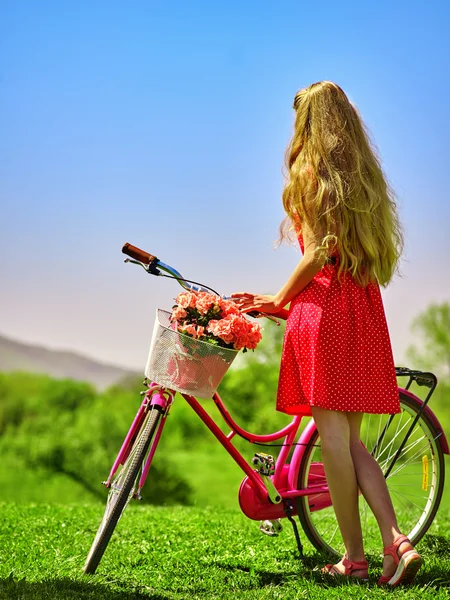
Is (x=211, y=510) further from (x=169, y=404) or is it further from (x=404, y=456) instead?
(x=169, y=404)

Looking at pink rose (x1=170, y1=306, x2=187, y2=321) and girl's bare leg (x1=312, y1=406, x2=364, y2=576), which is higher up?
pink rose (x1=170, y1=306, x2=187, y2=321)

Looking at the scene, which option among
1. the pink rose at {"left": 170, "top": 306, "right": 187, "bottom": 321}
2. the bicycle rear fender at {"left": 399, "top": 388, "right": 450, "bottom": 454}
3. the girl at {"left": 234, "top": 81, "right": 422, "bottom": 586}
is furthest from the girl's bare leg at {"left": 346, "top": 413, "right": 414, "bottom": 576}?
the pink rose at {"left": 170, "top": 306, "right": 187, "bottom": 321}

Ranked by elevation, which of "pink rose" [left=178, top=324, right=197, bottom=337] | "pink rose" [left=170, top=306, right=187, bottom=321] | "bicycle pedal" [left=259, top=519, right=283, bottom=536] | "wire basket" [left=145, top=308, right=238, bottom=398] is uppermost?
"pink rose" [left=170, top=306, right=187, bottom=321]

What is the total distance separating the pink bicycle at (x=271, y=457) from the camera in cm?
297

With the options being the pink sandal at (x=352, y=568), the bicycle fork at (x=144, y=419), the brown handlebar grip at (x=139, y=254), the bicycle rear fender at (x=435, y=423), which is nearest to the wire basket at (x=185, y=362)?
the bicycle fork at (x=144, y=419)

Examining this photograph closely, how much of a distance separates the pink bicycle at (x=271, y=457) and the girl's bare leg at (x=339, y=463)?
0.40 meters

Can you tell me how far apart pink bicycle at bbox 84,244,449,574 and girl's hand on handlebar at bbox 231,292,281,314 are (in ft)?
0.58

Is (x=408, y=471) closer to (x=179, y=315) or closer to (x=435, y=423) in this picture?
(x=435, y=423)

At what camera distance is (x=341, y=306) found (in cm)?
306

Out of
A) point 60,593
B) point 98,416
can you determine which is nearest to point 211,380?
point 60,593

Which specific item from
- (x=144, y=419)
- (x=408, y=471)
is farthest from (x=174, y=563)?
(x=408, y=471)

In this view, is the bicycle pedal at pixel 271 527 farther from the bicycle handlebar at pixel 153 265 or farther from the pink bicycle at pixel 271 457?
the bicycle handlebar at pixel 153 265

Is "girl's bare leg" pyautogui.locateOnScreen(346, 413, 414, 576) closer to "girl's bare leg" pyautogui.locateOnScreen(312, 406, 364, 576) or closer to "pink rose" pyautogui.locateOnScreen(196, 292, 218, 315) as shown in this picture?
"girl's bare leg" pyautogui.locateOnScreen(312, 406, 364, 576)

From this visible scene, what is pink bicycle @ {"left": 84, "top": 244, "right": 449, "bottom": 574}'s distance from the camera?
2971 millimetres
